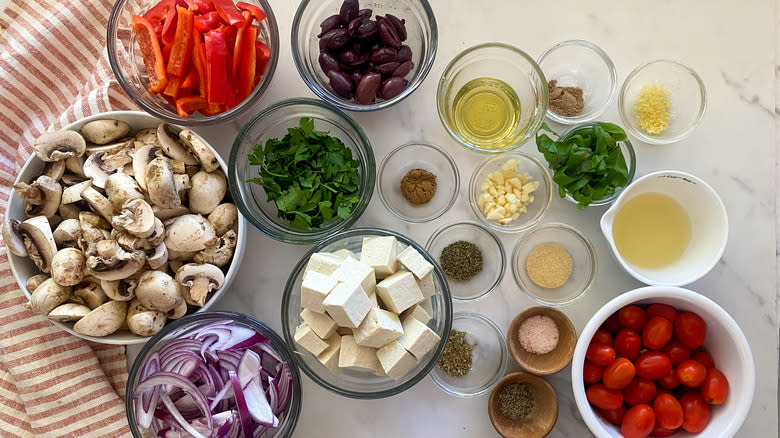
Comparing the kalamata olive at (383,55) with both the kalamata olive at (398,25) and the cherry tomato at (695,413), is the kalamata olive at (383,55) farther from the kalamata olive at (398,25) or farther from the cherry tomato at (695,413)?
the cherry tomato at (695,413)

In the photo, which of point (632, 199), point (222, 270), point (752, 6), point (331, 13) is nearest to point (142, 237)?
point (222, 270)

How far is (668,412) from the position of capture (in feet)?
4.91

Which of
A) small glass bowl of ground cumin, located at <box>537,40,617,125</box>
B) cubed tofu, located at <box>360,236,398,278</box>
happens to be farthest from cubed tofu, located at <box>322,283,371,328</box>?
small glass bowl of ground cumin, located at <box>537,40,617,125</box>

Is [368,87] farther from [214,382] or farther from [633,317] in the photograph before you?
[633,317]

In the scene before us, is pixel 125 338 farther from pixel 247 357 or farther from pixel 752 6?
pixel 752 6

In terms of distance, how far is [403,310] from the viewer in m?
1.40

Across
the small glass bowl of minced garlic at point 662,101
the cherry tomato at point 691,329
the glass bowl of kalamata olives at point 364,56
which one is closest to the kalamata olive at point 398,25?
the glass bowl of kalamata olives at point 364,56

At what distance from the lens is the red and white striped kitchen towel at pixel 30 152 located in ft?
5.02

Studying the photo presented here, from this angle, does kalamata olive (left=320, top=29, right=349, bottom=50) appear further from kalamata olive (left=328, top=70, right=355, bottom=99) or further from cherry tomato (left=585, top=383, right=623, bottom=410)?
cherry tomato (left=585, top=383, right=623, bottom=410)

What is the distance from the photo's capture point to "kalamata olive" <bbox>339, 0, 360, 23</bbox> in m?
1.54

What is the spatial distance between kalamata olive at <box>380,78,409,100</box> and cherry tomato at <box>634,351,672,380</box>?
1.04 meters

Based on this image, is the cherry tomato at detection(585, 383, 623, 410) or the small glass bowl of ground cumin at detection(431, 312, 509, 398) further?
the small glass bowl of ground cumin at detection(431, 312, 509, 398)

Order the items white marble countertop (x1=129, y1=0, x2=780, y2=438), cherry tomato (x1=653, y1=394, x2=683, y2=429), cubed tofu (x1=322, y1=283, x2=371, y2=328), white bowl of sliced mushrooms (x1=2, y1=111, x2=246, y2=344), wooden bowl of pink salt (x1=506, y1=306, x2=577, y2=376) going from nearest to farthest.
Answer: cubed tofu (x1=322, y1=283, x2=371, y2=328) → white bowl of sliced mushrooms (x1=2, y1=111, x2=246, y2=344) → cherry tomato (x1=653, y1=394, x2=683, y2=429) → wooden bowl of pink salt (x1=506, y1=306, x2=577, y2=376) → white marble countertop (x1=129, y1=0, x2=780, y2=438)

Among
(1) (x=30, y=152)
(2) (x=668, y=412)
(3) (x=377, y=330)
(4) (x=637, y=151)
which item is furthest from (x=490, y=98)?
(1) (x=30, y=152)
